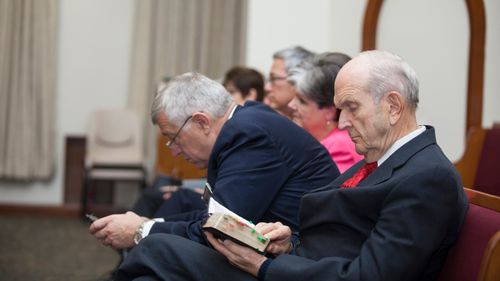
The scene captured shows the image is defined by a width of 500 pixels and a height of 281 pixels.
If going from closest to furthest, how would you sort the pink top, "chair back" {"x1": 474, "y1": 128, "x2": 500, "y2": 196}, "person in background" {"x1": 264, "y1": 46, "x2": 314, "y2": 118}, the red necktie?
the red necktie → the pink top → "chair back" {"x1": 474, "y1": 128, "x2": 500, "y2": 196} → "person in background" {"x1": 264, "y1": 46, "x2": 314, "y2": 118}

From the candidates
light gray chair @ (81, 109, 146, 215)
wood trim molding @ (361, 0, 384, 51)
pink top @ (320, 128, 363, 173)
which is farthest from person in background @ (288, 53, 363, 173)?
light gray chair @ (81, 109, 146, 215)

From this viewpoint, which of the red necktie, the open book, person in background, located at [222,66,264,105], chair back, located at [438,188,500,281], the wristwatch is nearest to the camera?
chair back, located at [438,188,500,281]

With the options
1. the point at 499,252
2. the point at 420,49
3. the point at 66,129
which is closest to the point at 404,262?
the point at 499,252

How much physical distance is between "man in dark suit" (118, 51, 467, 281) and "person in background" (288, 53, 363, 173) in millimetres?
794

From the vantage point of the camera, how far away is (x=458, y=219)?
179cm

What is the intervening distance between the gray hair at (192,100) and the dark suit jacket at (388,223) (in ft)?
2.30

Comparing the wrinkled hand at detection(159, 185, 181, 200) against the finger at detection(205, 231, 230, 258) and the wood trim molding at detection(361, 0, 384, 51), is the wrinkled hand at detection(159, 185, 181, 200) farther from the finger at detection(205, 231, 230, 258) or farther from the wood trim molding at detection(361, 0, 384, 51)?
the finger at detection(205, 231, 230, 258)

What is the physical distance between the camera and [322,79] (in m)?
2.97

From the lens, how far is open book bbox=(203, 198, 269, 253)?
1.87 metres

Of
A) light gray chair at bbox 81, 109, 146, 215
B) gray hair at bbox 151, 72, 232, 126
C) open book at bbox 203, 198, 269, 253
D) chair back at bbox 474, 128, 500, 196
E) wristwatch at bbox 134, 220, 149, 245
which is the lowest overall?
light gray chair at bbox 81, 109, 146, 215

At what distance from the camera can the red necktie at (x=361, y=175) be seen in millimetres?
2029

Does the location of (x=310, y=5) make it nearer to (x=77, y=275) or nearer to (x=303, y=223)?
(x=77, y=275)

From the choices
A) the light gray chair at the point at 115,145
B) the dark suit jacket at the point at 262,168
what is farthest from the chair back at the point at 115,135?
the dark suit jacket at the point at 262,168

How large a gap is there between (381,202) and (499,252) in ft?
1.11
